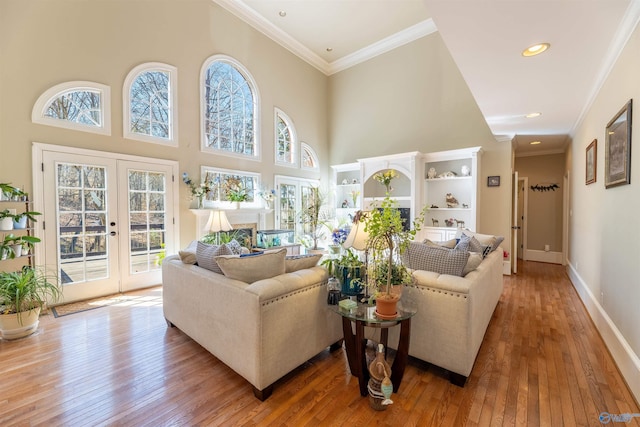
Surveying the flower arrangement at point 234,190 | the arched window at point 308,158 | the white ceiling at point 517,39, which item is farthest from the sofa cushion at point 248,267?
the arched window at point 308,158

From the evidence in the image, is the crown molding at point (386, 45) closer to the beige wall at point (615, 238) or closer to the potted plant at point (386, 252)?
the beige wall at point (615, 238)

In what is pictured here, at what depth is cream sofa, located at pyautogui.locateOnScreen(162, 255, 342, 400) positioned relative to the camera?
175 cm

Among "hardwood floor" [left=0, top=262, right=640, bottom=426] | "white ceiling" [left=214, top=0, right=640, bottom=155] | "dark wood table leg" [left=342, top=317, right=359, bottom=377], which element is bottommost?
"hardwood floor" [left=0, top=262, right=640, bottom=426]

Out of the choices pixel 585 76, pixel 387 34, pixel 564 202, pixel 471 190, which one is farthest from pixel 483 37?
pixel 564 202

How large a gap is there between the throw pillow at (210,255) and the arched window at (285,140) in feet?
13.6

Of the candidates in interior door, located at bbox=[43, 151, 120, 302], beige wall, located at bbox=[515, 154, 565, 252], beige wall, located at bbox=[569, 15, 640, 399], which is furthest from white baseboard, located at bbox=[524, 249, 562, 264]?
interior door, located at bbox=[43, 151, 120, 302]

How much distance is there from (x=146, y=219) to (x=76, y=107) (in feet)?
5.64

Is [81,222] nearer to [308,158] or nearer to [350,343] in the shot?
[350,343]

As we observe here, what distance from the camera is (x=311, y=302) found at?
2.05 metres

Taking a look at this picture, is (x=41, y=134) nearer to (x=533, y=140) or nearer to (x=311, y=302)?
(x=311, y=302)

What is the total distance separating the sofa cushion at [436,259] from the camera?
2.14 meters

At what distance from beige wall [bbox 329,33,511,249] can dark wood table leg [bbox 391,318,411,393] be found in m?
4.26

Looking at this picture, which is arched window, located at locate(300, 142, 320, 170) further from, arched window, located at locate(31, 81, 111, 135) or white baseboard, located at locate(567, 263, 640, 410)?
white baseboard, located at locate(567, 263, 640, 410)

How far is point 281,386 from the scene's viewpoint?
75.5 inches
